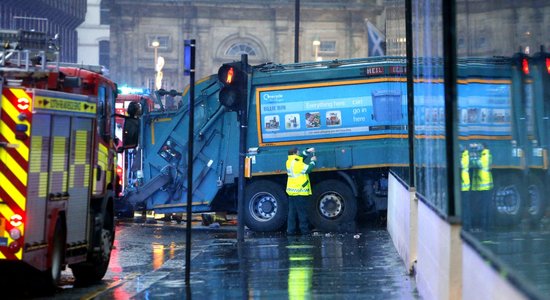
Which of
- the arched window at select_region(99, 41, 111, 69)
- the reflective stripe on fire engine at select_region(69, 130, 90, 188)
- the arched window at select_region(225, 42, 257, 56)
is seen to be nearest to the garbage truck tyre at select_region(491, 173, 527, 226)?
the reflective stripe on fire engine at select_region(69, 130, 90, 188)

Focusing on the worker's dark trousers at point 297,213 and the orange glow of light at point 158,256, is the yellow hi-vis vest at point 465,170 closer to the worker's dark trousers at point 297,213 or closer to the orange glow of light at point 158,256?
the orange glow of light at point 158,256

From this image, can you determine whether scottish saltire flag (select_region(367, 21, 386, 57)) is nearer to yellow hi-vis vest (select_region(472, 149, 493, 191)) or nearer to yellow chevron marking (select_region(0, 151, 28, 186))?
yellow chevron marking (select_region(0, 151, 28, 186))

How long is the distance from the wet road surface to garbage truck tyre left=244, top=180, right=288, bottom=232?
44 cm

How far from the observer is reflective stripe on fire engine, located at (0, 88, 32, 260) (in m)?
Answer: 11.7

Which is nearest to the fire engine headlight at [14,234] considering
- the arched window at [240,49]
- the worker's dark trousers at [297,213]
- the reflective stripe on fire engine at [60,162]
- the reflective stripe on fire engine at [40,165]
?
the reflective stripe on fire engine at [40,165]

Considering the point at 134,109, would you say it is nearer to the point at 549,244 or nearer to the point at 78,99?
the point at 78,99

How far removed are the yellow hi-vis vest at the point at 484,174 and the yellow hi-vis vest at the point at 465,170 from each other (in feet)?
0.82

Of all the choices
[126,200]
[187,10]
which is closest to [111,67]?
[187,10]

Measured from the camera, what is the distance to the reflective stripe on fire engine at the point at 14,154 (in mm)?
11719

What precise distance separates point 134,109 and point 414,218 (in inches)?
159

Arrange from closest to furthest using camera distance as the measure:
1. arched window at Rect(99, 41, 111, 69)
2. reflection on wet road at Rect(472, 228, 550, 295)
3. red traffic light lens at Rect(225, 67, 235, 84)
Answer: reflection on wet road at Rect(472, 228, 550, 295)
red traffic light lens at Rect(225, 67, 235, 84)
arched window at Rect(99, 41, 111, 69)

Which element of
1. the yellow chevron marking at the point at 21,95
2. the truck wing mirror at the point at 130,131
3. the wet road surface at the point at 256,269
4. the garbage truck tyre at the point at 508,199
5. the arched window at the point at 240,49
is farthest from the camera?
the arched window at the point at 240,49

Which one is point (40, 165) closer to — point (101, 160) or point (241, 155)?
point (101, 160)

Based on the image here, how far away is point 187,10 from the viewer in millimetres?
83375
